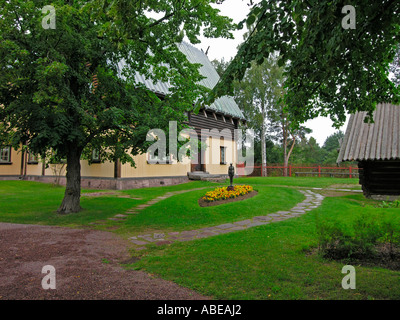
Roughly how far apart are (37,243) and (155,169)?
446 inches

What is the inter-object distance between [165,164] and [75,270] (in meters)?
13.5

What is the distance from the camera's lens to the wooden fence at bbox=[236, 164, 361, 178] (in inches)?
989

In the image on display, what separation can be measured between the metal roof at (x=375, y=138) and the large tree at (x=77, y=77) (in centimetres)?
779

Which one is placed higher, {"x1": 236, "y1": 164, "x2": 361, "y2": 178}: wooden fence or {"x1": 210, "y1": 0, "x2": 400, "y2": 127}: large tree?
{"x1": 210, "y1": 0, "x2": 400, "y2": 127}: large tree

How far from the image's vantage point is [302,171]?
91.7ft

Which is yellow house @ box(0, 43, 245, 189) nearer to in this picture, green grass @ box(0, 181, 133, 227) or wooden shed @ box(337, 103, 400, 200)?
green grass @ box(0, 181, 133, 227)

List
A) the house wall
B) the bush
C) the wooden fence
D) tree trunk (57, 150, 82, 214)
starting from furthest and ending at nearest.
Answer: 1. the wooden fence
2. the house wall
3. tree trunk (57, 150, 82, 214)
4. the bush

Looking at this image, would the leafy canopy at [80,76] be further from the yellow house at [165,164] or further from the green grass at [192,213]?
the yellow house at [165,164]

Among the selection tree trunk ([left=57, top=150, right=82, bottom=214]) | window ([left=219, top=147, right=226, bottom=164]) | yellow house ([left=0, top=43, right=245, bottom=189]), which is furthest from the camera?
window ([left=219, top=147, right=226, bottom=164])

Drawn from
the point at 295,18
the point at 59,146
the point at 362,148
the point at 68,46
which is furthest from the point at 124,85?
the point at 362,148

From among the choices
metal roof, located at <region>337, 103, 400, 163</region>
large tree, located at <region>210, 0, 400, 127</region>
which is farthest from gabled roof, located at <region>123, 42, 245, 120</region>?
large tree, located at <region>210, 0, 400, 127</region>

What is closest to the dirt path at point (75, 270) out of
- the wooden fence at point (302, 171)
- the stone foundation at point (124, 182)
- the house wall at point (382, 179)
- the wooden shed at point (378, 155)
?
the stone foundation at point (124, 182)

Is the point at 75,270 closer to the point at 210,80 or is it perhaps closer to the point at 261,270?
the point at 261,270

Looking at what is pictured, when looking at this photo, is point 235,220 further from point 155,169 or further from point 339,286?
point 155,169
